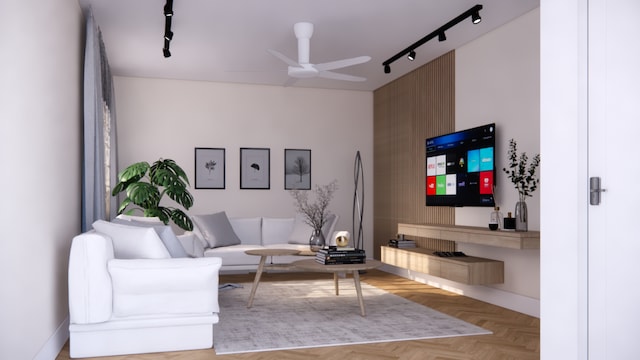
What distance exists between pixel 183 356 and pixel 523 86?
151 inches

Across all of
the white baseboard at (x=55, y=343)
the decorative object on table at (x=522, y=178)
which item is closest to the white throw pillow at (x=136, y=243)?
the white baseboard at (x=55, y=343)

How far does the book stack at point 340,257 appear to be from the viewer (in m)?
4.95

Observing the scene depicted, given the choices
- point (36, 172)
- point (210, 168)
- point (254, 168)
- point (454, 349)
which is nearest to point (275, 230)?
point (254, 168)

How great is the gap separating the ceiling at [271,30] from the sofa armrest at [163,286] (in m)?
2.45

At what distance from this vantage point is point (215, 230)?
23.1 ft

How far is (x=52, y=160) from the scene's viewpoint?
3627 millimetres

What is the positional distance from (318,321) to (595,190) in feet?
9.35

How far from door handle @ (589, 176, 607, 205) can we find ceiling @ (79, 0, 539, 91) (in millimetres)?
2968

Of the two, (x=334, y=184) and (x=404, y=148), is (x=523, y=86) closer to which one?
(x=404, y=148)

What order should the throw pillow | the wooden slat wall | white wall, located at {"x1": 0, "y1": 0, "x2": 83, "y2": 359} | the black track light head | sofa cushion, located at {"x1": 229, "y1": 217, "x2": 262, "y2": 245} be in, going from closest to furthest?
1. white wall, located at {"x1": 0, "y1": 0, "x2": 83, "y2": 359}
2. the black track light head
3. the wooden slat wall
4. the throw pillow
5. sofa cushion, located at {"x1": 229, "y1": 217, "x2": 262, "y2": 245}

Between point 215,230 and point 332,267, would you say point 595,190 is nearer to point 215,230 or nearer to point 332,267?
point 332,267

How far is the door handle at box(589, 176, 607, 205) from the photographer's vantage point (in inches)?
89.7

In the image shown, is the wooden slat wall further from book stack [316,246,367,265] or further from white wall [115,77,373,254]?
book stack [316,246,367,265]

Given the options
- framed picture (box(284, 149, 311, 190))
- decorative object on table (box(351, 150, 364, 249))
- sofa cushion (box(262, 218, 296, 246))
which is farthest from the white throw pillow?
decorative object on table (box(351, 150, 364, 249))
